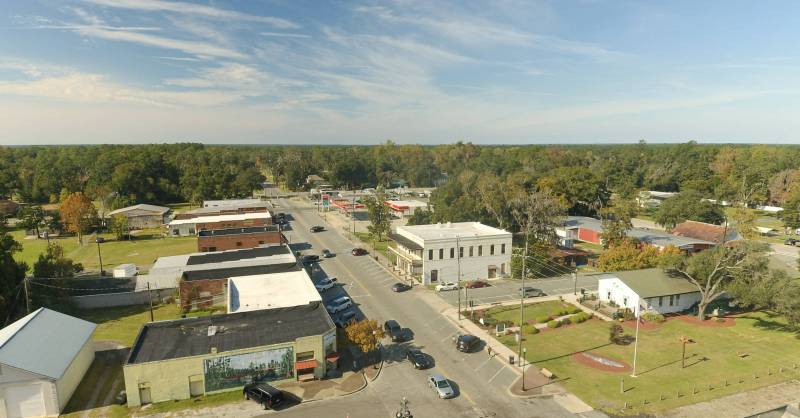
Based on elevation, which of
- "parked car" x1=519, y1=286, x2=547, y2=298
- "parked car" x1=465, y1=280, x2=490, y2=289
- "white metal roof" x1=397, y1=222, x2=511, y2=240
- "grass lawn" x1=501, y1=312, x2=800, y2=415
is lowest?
"grass lawn" x1=501, y1=312, x2=800, y2=415

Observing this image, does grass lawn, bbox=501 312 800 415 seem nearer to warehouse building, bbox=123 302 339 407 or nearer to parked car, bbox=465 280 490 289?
parked car, bbox=465 280 490 289

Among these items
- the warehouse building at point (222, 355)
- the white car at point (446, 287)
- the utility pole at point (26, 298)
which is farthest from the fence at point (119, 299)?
the white car at point (446, 287)

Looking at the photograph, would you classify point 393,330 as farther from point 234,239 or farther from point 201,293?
point 234,239

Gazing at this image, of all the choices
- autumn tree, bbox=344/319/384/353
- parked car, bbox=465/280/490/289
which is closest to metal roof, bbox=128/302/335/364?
autumn tree, bbox=344/319/384/353

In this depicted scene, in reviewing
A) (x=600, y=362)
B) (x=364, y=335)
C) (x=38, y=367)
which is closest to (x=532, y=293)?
(x=600, y=362)

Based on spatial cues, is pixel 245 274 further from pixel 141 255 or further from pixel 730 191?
pixel 730 191

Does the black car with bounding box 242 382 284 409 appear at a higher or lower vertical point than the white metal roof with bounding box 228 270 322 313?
lower
